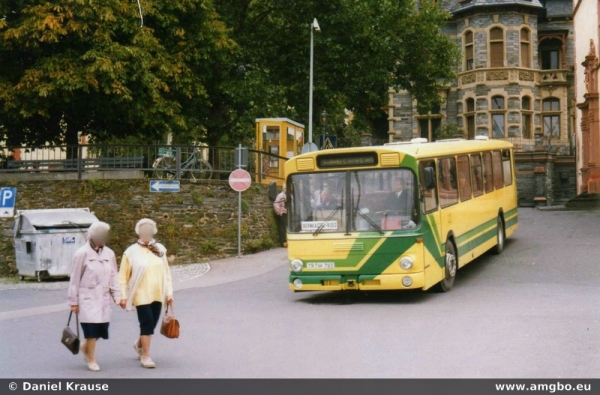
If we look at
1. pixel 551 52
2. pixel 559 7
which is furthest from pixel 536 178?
pixel 559 7

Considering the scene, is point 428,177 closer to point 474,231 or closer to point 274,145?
point 474,231

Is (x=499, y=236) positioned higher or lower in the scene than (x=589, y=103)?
lower

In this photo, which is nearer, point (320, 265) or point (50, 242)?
point (320, 265)

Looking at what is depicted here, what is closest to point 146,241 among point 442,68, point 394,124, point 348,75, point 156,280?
point 156,280

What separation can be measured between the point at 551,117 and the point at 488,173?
4081 centimetres

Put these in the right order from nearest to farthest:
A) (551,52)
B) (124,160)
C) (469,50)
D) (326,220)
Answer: (326,220)
(124,160)
(469,50)
(551,52)

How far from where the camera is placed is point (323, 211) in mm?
15617

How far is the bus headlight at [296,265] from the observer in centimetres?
1568

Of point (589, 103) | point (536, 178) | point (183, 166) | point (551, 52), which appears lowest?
point (183, 166)

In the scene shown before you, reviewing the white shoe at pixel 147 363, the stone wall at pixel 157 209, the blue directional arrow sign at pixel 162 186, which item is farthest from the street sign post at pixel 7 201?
the white shoe at pixel 147 363

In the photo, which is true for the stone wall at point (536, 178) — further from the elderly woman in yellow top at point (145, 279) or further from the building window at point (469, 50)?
the elderly woman in yellow top at point (145, 279)

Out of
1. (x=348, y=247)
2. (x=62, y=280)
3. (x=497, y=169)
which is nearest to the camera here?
(x=348, y=247)

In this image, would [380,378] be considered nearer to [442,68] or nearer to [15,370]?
[15,370]

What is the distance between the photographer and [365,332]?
487 inches
